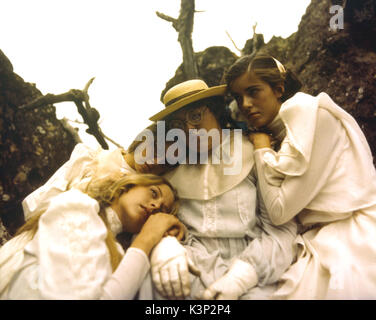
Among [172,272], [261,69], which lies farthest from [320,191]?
[172,272]

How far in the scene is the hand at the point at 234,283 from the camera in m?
1.23

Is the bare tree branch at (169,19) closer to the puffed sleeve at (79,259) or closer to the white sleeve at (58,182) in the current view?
the white sleeve at (58,182)

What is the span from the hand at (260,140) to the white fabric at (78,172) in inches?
37.0

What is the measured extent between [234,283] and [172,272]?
11.6 inches

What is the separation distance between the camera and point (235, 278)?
1.29 m

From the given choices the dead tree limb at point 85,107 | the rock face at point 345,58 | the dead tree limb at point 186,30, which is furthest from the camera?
the dead tree limb at point 186,30

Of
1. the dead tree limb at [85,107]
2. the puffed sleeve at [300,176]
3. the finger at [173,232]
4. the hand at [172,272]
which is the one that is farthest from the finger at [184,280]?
the dead tree limb at [85,107]

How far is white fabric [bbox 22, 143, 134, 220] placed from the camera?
1.78m

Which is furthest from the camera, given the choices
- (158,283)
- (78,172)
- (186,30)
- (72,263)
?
(186,30)

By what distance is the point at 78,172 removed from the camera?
200cm

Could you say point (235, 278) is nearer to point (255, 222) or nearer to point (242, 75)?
point (255, 222)

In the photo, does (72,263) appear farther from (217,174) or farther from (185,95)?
(185,95)

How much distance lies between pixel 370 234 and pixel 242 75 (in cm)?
113
